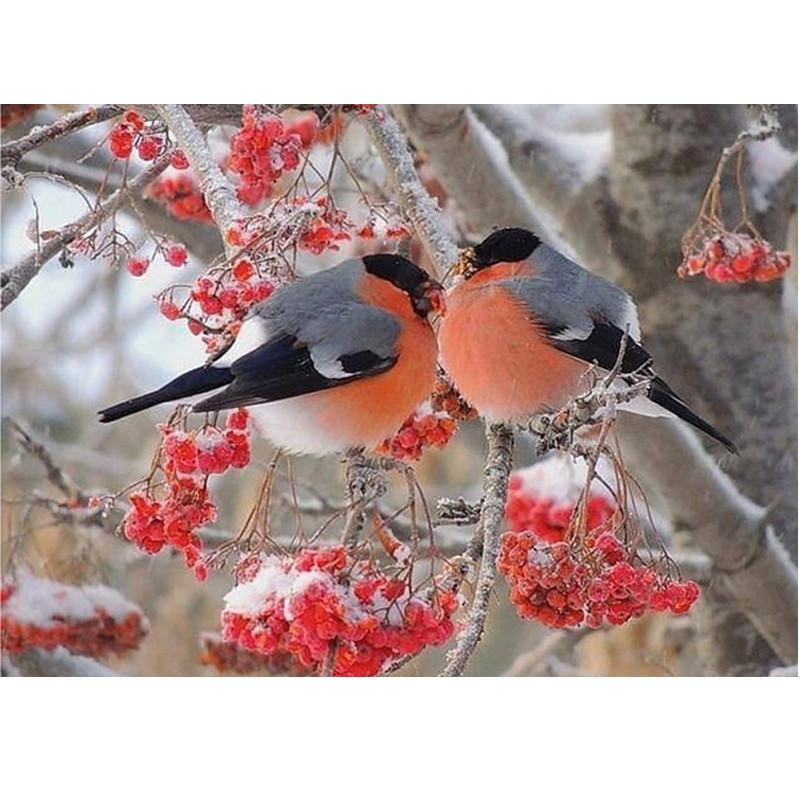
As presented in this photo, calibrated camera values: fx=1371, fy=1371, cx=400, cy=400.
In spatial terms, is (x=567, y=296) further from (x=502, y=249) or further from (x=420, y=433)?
(x=420, y=433)

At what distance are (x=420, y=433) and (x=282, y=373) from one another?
0.20 metres

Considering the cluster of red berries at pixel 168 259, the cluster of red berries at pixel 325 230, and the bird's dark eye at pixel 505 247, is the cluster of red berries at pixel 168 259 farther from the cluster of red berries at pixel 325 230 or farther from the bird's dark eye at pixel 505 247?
the bird's dark eye at pixel 505 247

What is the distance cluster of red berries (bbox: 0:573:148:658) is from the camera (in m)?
2.03

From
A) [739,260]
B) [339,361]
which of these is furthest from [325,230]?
[739,260]

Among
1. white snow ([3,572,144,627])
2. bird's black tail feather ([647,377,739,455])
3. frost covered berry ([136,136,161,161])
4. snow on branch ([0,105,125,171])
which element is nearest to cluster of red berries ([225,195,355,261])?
frost covered berry ([136,136,161,161])

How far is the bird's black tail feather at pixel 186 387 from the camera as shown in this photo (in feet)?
5.41

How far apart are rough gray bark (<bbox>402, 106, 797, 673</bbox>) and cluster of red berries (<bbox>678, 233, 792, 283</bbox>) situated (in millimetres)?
107

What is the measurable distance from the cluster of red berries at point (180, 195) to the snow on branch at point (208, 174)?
0.31 feet

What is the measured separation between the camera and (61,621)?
2.04 meters

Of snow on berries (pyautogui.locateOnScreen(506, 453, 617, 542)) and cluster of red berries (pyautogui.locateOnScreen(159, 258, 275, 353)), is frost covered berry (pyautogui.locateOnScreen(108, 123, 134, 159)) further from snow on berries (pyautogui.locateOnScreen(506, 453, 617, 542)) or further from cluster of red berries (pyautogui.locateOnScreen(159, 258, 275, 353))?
snow on berries (pyautogui.locateOnScreen(506, 453, 617, 542))

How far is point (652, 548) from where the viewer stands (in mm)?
1925
